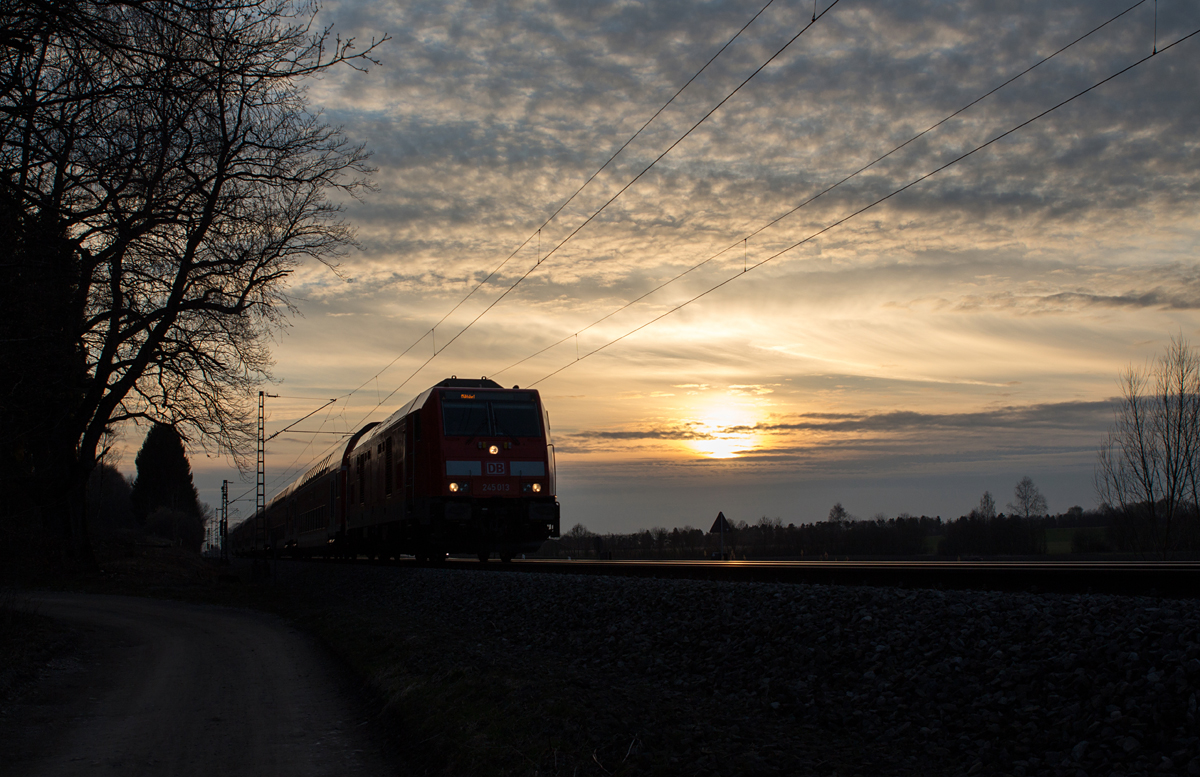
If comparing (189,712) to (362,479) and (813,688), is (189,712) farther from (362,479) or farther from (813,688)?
(362,479)

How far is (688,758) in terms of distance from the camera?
18.0ft

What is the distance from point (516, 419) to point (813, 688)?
552 inches

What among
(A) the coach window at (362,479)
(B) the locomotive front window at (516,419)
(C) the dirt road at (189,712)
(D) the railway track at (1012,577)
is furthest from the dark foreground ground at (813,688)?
(A) the coach window at (362,479)

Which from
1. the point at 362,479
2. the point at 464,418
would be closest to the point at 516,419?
the point at 464,418

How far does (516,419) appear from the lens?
20109mm

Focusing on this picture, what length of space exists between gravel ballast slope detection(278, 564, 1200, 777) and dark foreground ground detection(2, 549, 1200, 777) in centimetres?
2

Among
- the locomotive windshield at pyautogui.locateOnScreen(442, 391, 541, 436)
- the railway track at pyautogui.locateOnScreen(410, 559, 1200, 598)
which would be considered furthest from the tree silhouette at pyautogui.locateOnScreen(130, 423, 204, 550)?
the railway track at pyautogui.locateOnScreen(410, 559, 1200, 598)

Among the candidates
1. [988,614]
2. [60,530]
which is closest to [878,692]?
[988,614]

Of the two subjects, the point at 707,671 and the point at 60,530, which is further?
the point at 60,530

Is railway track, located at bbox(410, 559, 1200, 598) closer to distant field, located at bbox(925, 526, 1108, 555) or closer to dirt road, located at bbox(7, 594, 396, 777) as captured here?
dirt road, located at bbox(7, 594, 396, 777)

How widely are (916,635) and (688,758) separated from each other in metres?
2.23

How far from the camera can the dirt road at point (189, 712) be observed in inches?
306

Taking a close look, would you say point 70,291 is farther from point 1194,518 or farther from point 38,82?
point 1194,518

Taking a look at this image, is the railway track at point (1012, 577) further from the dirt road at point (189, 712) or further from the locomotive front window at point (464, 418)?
the locomotive front window at point (464, 418)
